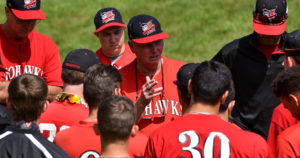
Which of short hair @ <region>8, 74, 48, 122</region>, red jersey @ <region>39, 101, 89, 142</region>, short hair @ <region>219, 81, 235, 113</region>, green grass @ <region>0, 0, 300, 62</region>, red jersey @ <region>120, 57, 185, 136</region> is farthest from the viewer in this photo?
green grass @ <region>0, 0, 300, 62</region>

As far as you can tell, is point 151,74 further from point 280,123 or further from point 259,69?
point 280,123

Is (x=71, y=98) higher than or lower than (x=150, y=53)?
lower

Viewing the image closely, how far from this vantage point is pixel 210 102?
4.37 m

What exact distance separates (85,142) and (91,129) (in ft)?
0.42

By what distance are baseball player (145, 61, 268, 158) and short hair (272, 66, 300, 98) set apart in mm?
555

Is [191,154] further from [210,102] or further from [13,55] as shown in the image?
[13,55]

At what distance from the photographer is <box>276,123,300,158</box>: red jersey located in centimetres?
423

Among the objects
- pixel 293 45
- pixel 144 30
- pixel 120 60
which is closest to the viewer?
pixel 293 45

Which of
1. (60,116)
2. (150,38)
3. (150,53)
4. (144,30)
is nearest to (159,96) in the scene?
(150,53)

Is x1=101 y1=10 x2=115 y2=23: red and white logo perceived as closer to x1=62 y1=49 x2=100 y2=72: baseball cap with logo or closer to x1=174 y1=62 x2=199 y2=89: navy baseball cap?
x1=62 y1=49 x2=100 y2=72: baseball cap with logo

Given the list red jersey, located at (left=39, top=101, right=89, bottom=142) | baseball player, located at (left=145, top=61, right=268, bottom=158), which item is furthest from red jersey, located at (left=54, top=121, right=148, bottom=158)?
red jersey, located at (left=39, top=101, right=89, bottom=142)

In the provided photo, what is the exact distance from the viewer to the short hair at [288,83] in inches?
179

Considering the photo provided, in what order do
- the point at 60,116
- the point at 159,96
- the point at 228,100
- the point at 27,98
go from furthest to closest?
the point at 159,96, the point at 60,116, the point at 228,100, the point at 27,98

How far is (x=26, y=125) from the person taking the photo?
441 centimetres
